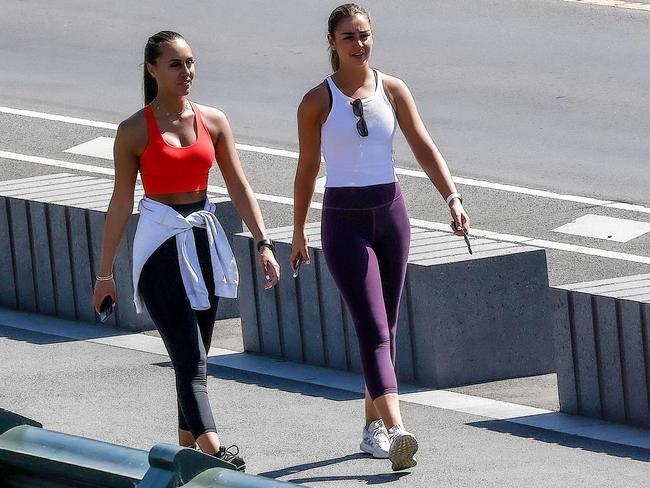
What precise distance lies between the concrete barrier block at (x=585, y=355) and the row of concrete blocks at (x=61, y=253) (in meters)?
2.67

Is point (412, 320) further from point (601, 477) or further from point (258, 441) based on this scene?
point (601, 477)

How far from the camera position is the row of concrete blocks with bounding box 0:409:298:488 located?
4.08 metres

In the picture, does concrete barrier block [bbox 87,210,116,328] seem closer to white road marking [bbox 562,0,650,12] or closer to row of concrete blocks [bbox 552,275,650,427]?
row of concrete blocks [bbox 552,275,650,427]

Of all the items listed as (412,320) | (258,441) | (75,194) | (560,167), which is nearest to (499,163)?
(560,167)

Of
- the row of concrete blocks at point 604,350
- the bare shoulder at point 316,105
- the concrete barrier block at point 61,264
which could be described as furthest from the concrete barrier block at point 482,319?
the concrete barrier block at point 61,264

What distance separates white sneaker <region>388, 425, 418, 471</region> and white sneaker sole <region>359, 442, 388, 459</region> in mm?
212

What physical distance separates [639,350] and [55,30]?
13113 mm

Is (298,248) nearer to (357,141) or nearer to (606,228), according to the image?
(357,141)

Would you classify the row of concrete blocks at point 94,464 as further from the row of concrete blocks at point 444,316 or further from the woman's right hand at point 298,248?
the row of concrete blocks at point 444,316

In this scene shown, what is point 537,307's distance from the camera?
8.90 metres

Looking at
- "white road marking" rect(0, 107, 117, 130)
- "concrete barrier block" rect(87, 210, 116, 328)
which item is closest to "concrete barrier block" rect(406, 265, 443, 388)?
"concrete barrier block" rect(87, 210, 116, 328)

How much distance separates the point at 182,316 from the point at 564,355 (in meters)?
2.07

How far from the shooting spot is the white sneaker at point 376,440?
7562mm

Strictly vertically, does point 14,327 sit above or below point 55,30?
below
